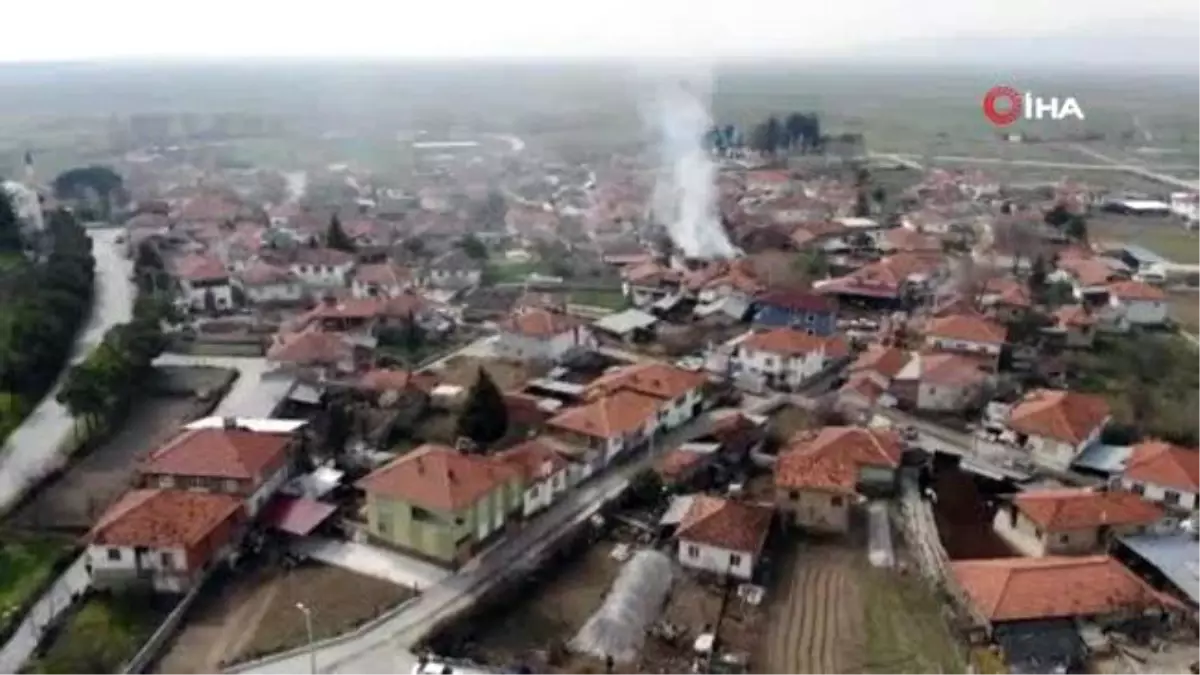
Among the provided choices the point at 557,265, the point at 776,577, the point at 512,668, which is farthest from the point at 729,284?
the point at 512,668

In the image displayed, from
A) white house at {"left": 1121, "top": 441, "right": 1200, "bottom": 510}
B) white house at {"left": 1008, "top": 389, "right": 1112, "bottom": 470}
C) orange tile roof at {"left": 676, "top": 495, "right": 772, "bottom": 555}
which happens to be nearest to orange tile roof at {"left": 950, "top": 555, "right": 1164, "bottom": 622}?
orange tile roof at {"left": 676, "top": 495, "right": 772, "bottom": 555}

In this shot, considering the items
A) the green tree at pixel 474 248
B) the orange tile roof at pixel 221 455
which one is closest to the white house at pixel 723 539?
the orange tile roof at pixel 221 455

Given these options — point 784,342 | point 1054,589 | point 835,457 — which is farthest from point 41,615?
point 784,342

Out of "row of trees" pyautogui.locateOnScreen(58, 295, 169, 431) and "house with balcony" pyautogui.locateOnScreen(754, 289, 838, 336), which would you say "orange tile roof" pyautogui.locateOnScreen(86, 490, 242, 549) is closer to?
"row of trees" pyautogui.locateOnScreen(58, 295, 169, 431)

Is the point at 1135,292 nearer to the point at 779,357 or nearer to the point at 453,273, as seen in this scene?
the point at 779,357

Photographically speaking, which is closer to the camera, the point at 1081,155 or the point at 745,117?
the point at 1081,155

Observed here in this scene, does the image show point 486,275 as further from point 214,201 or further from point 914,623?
point 914,623

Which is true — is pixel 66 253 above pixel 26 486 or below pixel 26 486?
above
